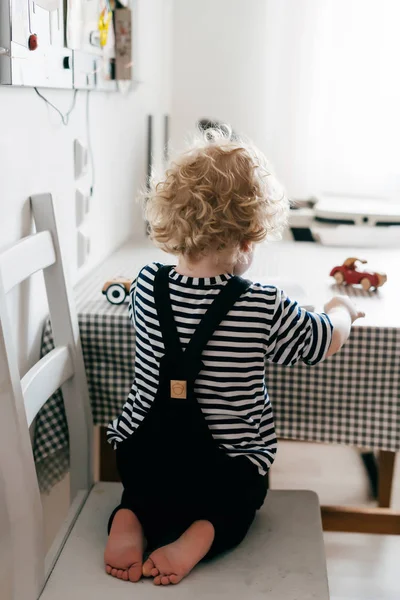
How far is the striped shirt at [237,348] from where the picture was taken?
1.06 meters

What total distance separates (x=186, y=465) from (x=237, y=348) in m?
0.19

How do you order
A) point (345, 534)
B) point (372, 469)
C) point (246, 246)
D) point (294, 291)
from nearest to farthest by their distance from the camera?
point (246, 246)
point (294, 291)
point (345, 534)
point (372, 469)

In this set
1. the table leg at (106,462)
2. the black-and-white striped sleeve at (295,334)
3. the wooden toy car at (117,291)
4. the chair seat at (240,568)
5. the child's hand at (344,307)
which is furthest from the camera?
the table leg at (106,462)

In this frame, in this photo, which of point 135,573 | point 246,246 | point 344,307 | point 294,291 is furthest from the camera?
point 294,291

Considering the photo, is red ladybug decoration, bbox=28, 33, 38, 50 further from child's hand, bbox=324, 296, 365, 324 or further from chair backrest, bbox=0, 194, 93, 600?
child's hand, bbox=324, 296, 365, 324

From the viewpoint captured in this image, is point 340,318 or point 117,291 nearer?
point 340,318

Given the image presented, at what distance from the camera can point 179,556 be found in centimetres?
100

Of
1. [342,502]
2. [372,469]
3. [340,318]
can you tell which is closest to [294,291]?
[340,318]

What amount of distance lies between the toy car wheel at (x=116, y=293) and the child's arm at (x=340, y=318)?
1.31 feet

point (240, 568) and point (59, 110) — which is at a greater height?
point (59, 110)

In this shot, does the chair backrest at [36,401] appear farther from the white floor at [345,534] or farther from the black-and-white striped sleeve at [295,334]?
the white floor at [345,534]

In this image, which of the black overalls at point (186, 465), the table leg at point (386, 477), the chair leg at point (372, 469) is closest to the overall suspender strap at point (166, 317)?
the black overalls at point (186, 465)

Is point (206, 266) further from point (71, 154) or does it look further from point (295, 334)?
point (71, 154)

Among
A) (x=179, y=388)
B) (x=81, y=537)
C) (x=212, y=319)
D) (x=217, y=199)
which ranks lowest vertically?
(x=81, y=537)
